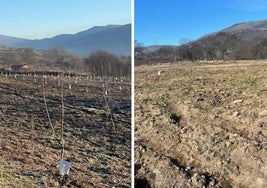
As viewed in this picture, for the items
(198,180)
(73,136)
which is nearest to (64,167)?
(73,136)

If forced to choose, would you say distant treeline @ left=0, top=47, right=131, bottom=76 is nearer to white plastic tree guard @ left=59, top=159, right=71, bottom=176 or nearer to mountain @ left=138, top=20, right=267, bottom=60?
mountain @ left=138, top=20, right=267, bottom=60

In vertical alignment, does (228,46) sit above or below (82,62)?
above

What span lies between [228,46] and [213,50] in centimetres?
15

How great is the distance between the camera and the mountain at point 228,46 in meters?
2.67

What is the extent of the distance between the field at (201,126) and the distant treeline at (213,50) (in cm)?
14

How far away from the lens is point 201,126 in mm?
2707

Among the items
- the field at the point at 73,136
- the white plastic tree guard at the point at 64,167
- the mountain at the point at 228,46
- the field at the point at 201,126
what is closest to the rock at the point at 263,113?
the field at the point at 201,126

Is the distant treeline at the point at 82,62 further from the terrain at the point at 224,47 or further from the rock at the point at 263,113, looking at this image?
the rock at the point at 263,113

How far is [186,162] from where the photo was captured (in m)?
2.55

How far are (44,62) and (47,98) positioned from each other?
57 centimetres

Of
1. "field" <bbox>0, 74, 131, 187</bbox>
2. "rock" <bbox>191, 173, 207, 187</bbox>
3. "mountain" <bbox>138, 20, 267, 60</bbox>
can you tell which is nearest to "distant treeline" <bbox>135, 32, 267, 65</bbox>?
"mountain" <bbox>138, 20, 267, 60</bbox>

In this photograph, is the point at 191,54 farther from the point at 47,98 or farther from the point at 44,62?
the point at 47,98

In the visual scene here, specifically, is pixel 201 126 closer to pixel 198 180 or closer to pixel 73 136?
pixel 198 180

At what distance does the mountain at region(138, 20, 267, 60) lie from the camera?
267cm
